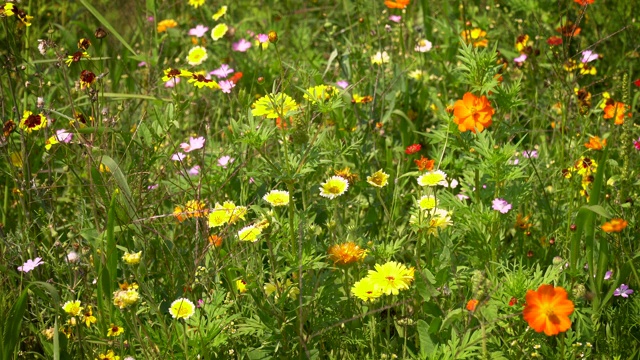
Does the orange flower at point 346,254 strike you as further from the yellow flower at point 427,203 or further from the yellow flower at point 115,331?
the yellow flower at point 115,331

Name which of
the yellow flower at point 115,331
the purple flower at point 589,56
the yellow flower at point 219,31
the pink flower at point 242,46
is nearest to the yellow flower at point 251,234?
the yellow flower at point 115,331

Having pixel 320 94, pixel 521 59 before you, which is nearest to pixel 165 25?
pixel 521 59

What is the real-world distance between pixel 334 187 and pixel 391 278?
38 centimetres

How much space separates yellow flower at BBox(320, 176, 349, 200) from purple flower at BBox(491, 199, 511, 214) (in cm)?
39

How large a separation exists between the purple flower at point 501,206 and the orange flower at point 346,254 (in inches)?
14.2

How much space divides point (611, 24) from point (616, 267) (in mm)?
1694

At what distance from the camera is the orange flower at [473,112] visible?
1.99 metres

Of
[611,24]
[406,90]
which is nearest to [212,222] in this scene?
[406,90]

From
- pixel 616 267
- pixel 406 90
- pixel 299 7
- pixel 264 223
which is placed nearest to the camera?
pixel 264 223

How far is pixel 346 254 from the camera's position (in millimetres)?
1912

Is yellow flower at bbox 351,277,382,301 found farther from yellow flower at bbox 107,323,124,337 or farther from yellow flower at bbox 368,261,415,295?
yellow flower at bbox 107,323,124,337

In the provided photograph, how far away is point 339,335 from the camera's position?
2035mm

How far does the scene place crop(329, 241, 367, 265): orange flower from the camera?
1.91 m

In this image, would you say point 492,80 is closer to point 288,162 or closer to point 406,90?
point 288,162
